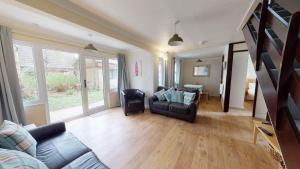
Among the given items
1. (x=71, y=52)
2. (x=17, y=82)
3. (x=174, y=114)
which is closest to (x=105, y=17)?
(x=71, y=52)

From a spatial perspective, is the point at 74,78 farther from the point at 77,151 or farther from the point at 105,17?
the point at 77,151

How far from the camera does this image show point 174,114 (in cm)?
351

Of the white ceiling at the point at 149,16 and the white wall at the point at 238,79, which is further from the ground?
the white ceiling at the point at 149,16

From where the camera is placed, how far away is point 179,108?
3.35 metres

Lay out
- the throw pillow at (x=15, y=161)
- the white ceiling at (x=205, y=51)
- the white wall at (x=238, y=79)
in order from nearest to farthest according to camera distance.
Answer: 1. the throw pillow at (x=15, y=161)
2. the white wall at (x=238, y=79)
3. the white ceiling at (x=205, y=51)

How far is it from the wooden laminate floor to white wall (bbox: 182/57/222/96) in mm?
3628

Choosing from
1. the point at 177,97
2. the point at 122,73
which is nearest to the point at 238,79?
the point at 177,97

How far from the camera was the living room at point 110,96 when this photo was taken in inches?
66.3

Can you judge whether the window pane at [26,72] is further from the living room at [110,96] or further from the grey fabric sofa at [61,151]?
the grey fabric sofa at [61,151]

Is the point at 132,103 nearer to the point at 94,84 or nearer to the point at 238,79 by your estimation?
the point at 94,84

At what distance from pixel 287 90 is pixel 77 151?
200 centimetres

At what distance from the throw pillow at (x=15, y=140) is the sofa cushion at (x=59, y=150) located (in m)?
0.16

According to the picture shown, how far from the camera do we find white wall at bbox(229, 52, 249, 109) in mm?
4098

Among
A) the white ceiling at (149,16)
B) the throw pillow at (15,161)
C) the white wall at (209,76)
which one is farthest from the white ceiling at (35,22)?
the white wall at (209,76)
